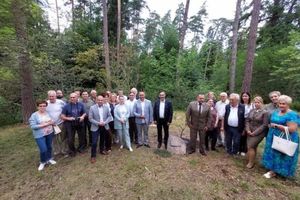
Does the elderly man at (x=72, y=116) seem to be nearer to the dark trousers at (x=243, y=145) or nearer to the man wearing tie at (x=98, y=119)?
the man wearing tie at (x=98, y=119)

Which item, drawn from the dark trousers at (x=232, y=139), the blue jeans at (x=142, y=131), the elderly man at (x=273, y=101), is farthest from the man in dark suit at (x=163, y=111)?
the elderly man at (x=273, y=101)

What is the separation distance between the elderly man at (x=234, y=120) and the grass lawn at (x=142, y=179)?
502 millimetres

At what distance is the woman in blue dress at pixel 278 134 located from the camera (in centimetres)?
424

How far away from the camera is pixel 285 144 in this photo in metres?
4.25

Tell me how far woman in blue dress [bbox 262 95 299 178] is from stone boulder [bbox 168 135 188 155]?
82.5 inches

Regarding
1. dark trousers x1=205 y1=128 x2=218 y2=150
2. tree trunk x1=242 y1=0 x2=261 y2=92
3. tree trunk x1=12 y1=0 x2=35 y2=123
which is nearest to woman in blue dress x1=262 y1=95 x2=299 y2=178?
dark trousers x1=205 y1=128 x2=218 y2=150

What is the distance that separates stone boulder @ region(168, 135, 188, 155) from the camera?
6.07 m

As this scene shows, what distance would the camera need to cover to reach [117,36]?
1644 cm

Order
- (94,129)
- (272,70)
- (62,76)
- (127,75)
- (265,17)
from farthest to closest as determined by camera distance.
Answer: (265,17)
(272,70)
(127,75)
(62,76)
(94,129)

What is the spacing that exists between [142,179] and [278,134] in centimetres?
288

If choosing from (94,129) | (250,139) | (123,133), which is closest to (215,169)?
(250,139)

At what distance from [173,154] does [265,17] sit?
14756mm

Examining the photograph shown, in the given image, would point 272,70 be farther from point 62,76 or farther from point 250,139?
point 62,76

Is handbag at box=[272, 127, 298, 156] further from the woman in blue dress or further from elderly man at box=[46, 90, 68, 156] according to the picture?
elderly man at box=[46, 90, 68, 156]
